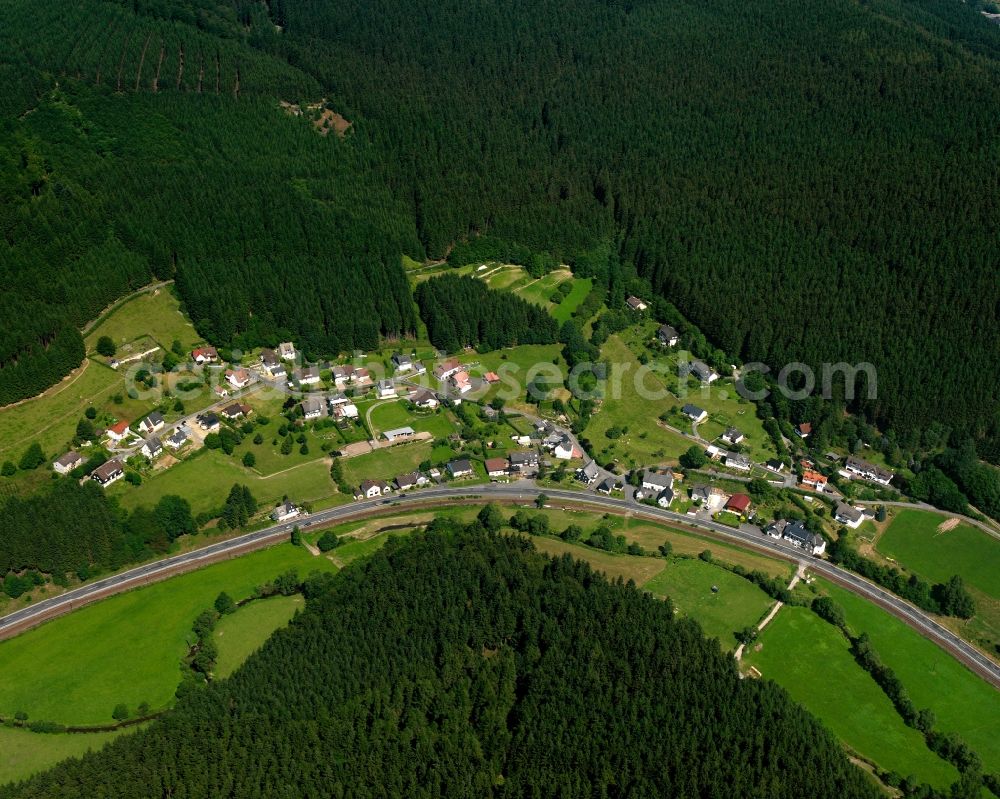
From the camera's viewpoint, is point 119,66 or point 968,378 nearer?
point 968,378

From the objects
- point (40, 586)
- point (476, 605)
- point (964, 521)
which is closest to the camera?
point (476, 605)

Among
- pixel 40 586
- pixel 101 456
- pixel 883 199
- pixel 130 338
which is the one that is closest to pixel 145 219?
pixel 130 338

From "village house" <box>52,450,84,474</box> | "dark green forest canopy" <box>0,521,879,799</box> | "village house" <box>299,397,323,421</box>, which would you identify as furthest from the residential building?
"village house" <box>52,450,84,474</box>

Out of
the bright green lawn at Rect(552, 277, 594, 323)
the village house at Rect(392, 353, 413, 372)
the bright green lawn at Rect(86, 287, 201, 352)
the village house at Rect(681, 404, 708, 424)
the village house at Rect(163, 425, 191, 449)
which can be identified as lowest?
the village house at Rect(681, 404, 708, 424)

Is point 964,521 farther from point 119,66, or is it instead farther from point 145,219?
point 119,66

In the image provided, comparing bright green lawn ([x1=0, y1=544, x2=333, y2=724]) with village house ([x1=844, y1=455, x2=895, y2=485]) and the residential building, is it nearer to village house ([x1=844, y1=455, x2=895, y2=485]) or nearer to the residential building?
the residential building

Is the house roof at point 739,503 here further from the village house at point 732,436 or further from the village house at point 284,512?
the village house at point 284,512

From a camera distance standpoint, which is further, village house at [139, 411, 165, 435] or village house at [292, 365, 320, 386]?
village house at [292, 365, 320, 386]
